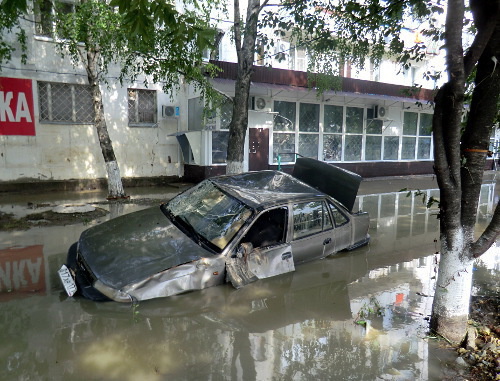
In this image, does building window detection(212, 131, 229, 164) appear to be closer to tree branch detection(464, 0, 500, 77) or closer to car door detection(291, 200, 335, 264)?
car door detection(291, 200, 335, 264)

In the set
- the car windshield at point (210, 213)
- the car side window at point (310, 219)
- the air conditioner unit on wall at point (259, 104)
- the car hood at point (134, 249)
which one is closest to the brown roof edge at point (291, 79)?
the air conditioner unit on wall at point (259, 104)

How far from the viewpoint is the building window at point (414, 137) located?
18.6 meters

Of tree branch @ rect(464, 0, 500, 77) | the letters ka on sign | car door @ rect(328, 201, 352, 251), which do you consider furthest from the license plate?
the letters ka on sign

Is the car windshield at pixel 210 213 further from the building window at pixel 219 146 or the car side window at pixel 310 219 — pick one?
the building window at pixel 219 146

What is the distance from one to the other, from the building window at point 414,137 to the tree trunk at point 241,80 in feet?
41.6

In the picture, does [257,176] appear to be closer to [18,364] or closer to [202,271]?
[202,271]

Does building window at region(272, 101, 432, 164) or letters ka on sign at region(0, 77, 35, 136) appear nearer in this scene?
letters ka on sign at region(0, 77, 35, 136)

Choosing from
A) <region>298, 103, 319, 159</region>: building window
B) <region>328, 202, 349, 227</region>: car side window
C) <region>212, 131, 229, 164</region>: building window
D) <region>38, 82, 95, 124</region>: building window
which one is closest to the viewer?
<region>328, 202, 349, 227</region>: car side window

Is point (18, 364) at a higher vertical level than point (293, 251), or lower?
lower

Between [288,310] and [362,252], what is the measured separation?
8.21 ft

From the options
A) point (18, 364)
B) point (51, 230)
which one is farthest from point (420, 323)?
point (51, 230)

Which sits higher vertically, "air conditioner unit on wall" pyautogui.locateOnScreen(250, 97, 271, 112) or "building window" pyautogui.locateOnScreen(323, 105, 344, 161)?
"air conditioner unit on wall" pyautogui.locateOnScreen(250, 97, 271, 112)

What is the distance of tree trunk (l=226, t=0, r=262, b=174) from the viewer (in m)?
7.97

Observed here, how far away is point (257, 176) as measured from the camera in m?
5.52
